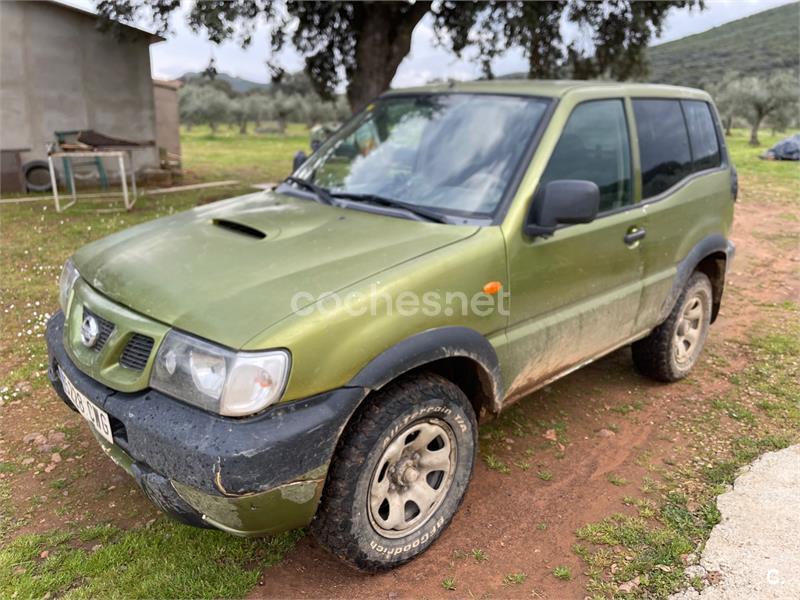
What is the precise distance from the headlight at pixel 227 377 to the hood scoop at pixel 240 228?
2.75ft

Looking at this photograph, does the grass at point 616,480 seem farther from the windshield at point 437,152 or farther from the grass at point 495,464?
the windshield at point 437,152

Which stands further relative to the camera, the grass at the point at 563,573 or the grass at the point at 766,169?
the grass at the point at 766,169

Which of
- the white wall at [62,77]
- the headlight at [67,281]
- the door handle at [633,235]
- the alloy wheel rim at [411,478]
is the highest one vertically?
the white wall at [62,77]

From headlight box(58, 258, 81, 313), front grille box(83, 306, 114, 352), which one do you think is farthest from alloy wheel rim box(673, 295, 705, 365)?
headlight box(58, 258, 81, 313)

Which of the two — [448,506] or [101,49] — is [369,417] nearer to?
[448,506]

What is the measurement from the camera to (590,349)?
11.6 feet

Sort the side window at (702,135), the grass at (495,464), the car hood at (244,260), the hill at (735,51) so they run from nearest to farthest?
the car hood at (244,260) → the grass at (495,464) → the side window at (702,135) → the hill at (735,51)

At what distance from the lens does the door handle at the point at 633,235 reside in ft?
11.5

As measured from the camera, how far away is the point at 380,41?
11.4 metres

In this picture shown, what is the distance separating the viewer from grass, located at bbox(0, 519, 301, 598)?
99.3 inches

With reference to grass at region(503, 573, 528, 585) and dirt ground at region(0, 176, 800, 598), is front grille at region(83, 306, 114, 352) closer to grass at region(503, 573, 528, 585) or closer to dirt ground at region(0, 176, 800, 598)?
dirt ground at region(0, 176, 800, 598)

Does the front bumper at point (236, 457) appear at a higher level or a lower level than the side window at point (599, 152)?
lower

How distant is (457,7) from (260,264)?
10.8 m

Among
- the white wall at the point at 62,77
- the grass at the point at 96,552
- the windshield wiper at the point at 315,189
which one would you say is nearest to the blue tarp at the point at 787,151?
the white wall at the point at 62,77
